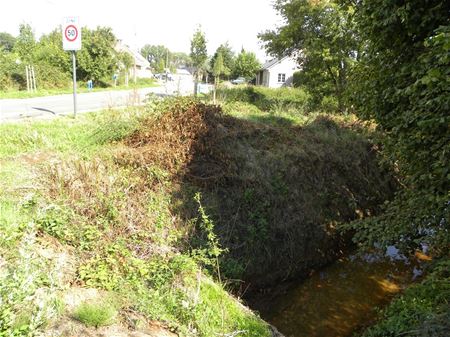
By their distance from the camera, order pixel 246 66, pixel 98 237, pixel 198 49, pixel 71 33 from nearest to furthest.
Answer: pixel 98 237
pixel 71 33
pixel 198 49
pixel 246 66

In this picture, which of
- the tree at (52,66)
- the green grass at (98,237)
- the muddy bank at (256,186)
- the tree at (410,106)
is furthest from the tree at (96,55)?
the tree at (410,106)

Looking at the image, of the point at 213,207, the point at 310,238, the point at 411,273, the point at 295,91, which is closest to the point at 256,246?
the point at 213,207

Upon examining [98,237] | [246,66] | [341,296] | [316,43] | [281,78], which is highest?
[246,66]

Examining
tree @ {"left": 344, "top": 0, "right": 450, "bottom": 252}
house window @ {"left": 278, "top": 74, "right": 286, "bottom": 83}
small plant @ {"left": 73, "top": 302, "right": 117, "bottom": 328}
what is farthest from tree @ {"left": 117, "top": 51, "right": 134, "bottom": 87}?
small plant @ {"left": 73, "top": 302, "right": 117, "bottom": 328}

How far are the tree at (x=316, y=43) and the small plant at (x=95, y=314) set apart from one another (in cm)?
1194

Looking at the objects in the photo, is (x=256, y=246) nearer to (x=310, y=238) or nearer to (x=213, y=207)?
(x=213, y=207)

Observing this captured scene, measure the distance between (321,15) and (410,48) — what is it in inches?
432

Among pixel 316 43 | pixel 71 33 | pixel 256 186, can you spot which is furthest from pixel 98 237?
pixel 316 43

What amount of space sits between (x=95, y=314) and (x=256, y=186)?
14.6ft

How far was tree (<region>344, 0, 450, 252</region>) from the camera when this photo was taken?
12.1 ft

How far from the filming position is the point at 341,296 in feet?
22.7

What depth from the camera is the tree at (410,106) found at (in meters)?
3.69

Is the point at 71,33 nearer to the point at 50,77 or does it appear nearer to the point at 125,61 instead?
the point at 50,77

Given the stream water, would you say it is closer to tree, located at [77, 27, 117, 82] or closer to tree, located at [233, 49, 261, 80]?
tree, located at [77, 27, 117, 82]
